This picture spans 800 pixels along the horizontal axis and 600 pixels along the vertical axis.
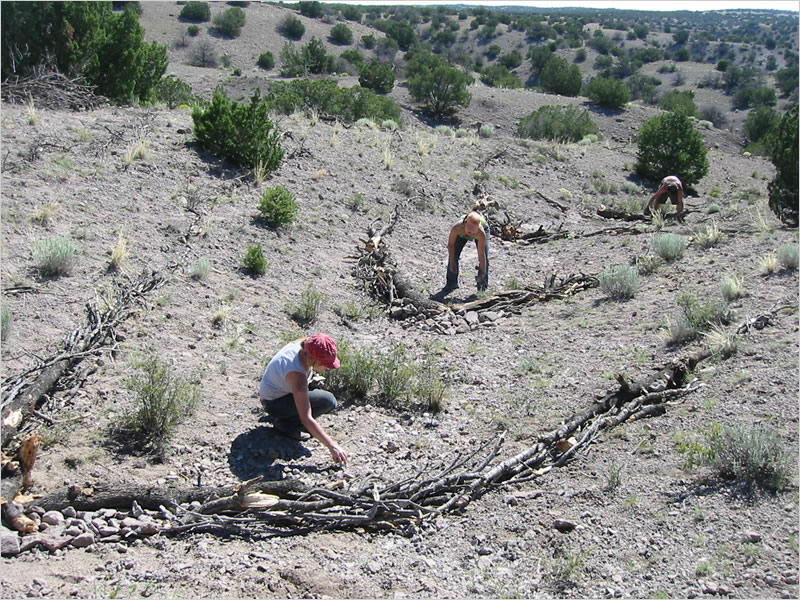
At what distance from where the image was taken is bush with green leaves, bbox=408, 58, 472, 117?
28391 millimetres

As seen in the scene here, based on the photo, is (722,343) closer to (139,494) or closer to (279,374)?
(279,374)

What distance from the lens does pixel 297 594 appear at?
396cm

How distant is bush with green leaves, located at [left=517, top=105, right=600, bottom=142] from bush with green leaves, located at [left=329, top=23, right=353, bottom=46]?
96.2 feet

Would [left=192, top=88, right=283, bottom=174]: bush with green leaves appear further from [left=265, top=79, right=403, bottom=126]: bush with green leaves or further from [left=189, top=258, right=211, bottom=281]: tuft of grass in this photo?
[left=265, top=79, right=403, bottom=126]: bush with green leaves

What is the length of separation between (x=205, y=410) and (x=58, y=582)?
7.94ft

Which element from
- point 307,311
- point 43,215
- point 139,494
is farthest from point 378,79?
point 139,494

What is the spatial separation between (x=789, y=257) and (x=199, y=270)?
274 inches

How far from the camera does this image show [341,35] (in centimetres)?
5153

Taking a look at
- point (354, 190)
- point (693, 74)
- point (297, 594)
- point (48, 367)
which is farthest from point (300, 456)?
point (693, 74)

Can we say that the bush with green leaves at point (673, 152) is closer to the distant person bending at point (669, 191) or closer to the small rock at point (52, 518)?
the distant person bending at point (669, 191)

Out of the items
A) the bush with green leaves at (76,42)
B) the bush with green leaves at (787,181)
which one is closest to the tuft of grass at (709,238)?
the bush with green leaves at (787,181)

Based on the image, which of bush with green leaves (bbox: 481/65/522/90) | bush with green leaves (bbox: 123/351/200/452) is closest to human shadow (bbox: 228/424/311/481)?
bush with green leaves (bbox: 123/351/200/452)

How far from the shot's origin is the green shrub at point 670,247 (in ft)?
34.3

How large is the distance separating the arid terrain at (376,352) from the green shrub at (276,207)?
191mm
